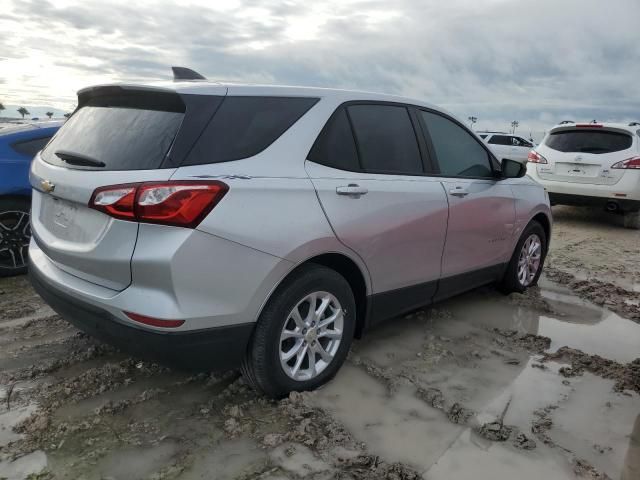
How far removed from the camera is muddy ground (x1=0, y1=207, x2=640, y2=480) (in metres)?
2.53

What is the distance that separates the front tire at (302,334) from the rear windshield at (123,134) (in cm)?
93

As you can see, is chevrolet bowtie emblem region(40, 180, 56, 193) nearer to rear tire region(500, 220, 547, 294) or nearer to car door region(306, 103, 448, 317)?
car door region(306, 103, 448, 317)

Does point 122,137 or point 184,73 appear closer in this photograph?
point 122,137

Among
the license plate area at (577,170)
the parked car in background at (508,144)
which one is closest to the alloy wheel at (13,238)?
the license plate area at (577,170)

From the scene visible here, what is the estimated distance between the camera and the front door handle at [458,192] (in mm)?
3929

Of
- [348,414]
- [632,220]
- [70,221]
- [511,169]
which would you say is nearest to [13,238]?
[70,221]

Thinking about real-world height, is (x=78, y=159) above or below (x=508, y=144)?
above

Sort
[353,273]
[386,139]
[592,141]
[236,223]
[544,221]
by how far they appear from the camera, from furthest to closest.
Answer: [592,141]
[544,221]
[386,139]
[353,273]
[236,223]

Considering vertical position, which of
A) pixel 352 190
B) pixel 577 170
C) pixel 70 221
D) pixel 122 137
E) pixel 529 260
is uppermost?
pixel 122 137

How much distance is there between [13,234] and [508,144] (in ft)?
65.2

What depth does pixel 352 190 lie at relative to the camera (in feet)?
10.3

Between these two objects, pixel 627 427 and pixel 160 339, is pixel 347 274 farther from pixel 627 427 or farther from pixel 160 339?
pixel 627 427

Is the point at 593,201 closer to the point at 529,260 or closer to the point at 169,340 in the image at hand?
the point at 529,260

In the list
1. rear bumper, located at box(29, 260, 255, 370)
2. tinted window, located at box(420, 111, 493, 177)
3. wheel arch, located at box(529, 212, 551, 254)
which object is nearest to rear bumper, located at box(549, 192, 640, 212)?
wheel arch, located at box(529, 212, 551, 254)
